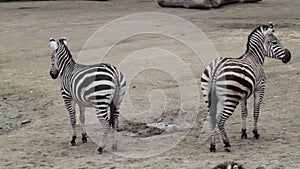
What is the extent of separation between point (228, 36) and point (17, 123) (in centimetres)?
788

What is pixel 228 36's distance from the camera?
15.4 metres

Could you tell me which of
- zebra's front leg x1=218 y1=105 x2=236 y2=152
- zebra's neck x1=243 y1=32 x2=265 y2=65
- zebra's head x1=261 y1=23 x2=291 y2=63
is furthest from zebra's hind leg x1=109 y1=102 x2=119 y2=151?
zebra's head x1=261 y1=23 x2=291 y2=63

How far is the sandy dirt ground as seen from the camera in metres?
6.69

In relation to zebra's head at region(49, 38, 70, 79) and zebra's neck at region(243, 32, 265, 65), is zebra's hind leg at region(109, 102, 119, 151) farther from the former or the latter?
zebra's neck at region(243, 32, 265, 65)

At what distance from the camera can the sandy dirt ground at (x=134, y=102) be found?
669 cm

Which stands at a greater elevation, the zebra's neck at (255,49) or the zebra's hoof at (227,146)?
the zebra's neck at (255,49)

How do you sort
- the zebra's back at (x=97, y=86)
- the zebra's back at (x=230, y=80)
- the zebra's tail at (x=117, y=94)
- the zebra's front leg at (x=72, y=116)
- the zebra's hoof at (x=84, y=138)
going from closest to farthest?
the zebra's back at (x=230, y=80) → the zebra's back at (x=97, y=86) → the zebra's tail at (x=117, y=94) → the zebra's front leg at (x=72, y=116) → the zebra's hoof at (x=84, y=138)

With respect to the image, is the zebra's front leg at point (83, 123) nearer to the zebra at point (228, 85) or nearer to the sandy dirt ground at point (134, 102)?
the sandy dirt ground at point (134, 102)

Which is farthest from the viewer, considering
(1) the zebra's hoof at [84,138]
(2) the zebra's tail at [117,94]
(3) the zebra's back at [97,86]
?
(1) the zebra's hoof at [84,138]

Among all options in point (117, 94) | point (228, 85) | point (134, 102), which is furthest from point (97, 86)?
point (134, 102)

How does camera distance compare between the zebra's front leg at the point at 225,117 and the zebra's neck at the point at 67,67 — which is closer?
the zebra's front leg at the point at 225,117

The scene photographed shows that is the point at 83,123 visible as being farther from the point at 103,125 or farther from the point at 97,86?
the point at 97,86

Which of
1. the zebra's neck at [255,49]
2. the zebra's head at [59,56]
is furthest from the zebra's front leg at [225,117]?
the zebra's head at [59,56]

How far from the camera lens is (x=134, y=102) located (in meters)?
9.46
